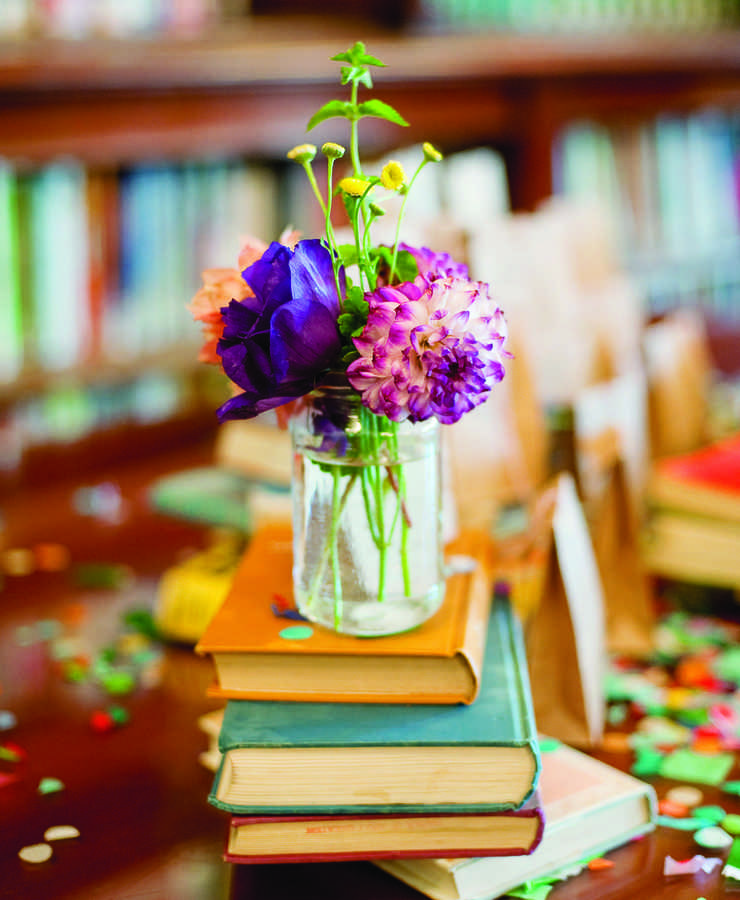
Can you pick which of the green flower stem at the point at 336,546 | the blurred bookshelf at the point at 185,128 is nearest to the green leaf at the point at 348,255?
the green flower stem at the point at 336,546

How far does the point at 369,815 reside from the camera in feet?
2.04

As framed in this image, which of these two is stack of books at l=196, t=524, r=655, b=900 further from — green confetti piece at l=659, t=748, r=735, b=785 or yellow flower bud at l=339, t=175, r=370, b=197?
yellow flower bud at l=339, t=175, r=370, b=197

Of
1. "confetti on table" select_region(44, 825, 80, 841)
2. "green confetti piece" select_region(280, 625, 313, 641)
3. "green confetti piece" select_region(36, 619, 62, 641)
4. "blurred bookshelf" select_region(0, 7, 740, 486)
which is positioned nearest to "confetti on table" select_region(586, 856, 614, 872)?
"green confetti piece" select_region(280, 625, 313, 641)

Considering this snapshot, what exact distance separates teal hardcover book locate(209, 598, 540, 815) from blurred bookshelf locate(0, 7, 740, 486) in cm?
113

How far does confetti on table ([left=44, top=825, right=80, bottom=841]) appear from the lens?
0.69 m

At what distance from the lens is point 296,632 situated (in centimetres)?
67

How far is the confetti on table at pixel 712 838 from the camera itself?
0.67 metres

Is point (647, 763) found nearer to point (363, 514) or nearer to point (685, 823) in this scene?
point (685, 823)

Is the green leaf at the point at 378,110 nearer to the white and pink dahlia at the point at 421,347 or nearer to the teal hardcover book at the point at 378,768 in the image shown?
the white and pink dahlia at the point at 421,347

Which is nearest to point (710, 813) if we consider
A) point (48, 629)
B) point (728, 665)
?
point (728, 665)

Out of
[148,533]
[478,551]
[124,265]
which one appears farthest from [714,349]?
[478,551]

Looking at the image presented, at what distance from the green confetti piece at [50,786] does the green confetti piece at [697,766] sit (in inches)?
16.2

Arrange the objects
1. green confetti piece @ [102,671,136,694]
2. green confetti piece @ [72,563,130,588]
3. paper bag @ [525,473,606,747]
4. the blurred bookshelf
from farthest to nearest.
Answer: the blurred bookshelf < green confetti piece @ [72,563,130,588] < green confetti piece @ [102,671,136,694] < paper bag @ [525,473,606,747]

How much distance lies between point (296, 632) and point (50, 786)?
0.75ft
